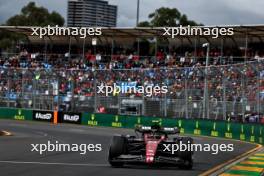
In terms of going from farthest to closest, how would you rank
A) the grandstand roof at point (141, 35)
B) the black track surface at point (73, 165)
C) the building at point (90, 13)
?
1. the building at point (90, 13)
2. the grandstand roof at point (141, 35)
3. the black track surface at point (73, 165)

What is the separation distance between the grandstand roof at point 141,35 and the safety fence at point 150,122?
305 inches

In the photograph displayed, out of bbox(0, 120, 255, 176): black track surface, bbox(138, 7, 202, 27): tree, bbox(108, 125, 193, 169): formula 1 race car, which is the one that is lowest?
bbox(0, 120, 255, 176): black track surface

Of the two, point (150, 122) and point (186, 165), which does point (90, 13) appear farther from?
point (186, 165)

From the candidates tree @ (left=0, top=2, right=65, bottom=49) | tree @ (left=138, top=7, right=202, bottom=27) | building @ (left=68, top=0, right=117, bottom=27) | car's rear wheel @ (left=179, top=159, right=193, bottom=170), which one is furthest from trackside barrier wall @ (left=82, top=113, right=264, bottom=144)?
building @ (left=68, top=0, right=117, bottom=27)

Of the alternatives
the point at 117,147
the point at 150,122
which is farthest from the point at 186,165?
the point at 150,122

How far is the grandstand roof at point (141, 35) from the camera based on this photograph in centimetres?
3997

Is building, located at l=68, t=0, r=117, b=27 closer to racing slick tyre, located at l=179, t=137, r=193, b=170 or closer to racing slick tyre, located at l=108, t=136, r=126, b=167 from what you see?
racing slick tyre, located at l=108, t=136, r=126, b=167

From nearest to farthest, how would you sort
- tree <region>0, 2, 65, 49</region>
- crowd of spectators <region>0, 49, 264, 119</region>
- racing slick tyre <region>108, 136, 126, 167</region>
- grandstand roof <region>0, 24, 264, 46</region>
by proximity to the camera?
1. racing slick tyre <region>108, 136, 126, 167</region>
2. crowd of spectators <region>0, 49, 264, 119</region>
3. grandstand roof <region>0, 24, 264, 46</region>
4. tree <region>0, 2, 65, 49</region>

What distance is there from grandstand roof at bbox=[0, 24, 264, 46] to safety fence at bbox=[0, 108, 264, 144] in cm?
774

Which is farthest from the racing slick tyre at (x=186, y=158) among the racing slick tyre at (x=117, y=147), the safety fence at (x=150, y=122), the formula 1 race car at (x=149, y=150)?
the safety fence at (x=150, y=122)

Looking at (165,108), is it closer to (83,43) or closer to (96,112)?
(96,112)

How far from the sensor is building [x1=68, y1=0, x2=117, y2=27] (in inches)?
3561

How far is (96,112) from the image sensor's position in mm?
37281

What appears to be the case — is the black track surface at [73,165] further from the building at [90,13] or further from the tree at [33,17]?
the building at [90,13]
